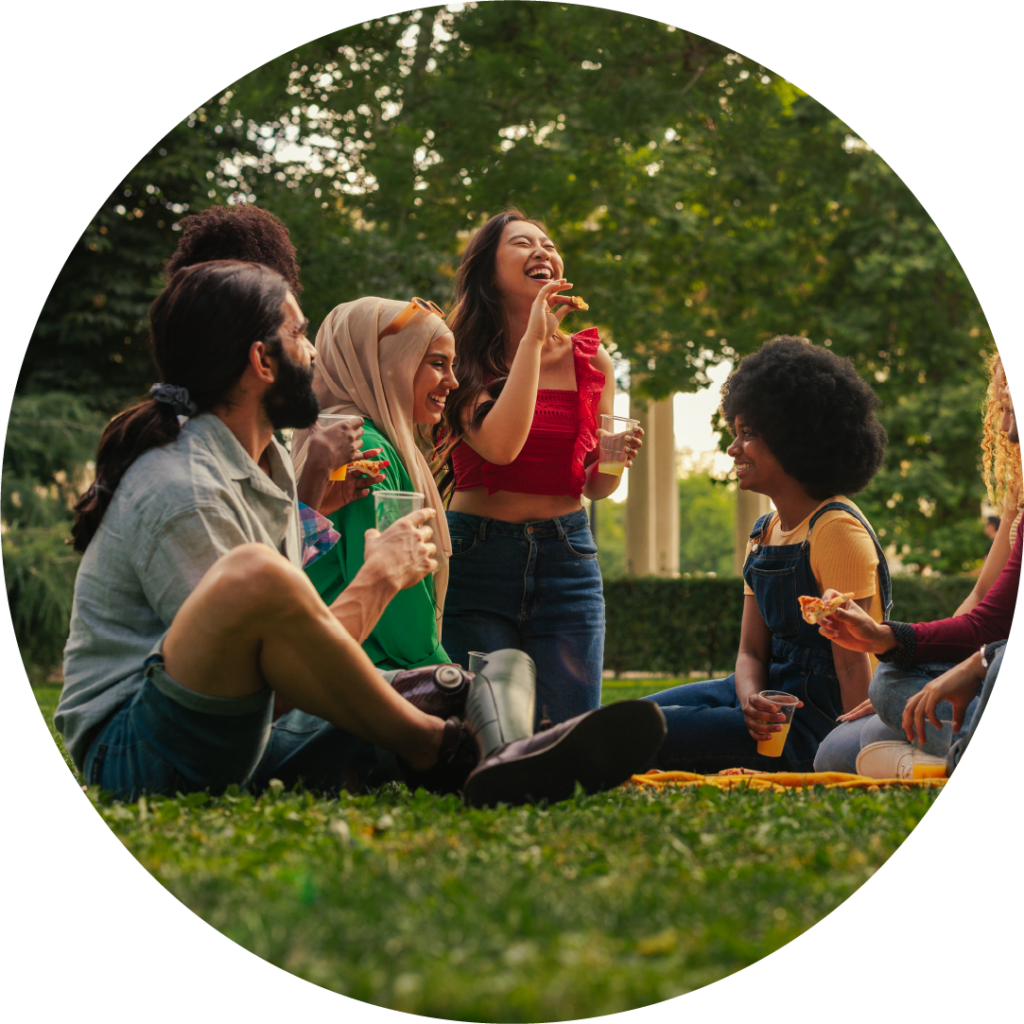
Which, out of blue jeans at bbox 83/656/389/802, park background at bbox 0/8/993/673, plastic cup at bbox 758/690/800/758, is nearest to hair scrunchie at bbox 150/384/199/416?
blue jeans at bbox 83/656/389/802

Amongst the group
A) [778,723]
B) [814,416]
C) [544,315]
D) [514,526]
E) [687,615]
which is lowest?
[687,615]

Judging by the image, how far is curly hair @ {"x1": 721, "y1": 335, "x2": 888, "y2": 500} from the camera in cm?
445

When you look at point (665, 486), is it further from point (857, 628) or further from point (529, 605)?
point (857, 628)

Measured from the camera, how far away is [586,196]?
10.6 metres

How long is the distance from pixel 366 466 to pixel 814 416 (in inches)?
81.1

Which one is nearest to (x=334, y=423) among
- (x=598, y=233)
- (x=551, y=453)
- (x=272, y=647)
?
(x=551, y=453)

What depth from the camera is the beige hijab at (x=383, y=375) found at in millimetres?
4031

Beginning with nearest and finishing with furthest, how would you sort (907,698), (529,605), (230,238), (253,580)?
(253,580) → (907,698) → (529,605) → (230,238)

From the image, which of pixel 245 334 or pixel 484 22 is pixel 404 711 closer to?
pixel 245 334

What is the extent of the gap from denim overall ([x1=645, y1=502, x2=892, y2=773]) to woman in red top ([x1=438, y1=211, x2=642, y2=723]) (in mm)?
438

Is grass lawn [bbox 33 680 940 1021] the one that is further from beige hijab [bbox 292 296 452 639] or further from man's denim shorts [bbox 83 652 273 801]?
beige hijab [bbox 292 296 452 639]

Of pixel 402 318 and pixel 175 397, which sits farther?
pixel 402 318

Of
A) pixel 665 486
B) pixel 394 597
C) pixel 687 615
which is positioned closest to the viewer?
pixel 394 597

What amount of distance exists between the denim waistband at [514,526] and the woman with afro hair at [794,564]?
801 millimetres
